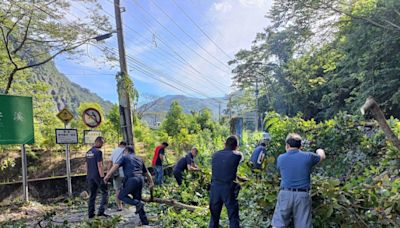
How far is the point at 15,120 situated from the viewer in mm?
8789

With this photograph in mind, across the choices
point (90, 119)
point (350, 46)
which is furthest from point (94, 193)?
point (350, 46)

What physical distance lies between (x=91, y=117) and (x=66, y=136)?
39.0 inches

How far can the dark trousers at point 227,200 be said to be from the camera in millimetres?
5086

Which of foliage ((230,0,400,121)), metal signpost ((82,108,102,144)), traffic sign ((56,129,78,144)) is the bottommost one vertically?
traffic sign ((56,129,78,144))

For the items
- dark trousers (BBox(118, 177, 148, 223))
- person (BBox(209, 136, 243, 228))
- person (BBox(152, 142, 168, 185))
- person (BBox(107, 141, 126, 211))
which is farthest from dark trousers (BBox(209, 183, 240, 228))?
person (BBox(152, 142, 168, 185))

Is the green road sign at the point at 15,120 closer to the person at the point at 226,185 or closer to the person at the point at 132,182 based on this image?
the person at the point at 132,182

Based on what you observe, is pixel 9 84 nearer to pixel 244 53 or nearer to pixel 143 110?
pixel 143 110

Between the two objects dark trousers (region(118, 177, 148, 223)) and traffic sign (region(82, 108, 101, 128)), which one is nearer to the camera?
dark trousers (region(118, 177, 148, 223))

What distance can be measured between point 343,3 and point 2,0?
15.3 meters

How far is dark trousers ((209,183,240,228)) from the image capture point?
200 inches

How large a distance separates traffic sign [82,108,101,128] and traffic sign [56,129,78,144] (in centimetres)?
73

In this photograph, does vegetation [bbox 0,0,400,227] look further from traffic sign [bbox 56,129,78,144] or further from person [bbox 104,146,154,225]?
traffic sign [bbox 56,129,78,144]

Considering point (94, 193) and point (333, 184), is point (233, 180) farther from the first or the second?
point (94, 193)

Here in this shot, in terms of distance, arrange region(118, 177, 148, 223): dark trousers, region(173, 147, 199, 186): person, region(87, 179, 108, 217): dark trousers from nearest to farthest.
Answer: region(118, 177, 148, 223): dark trousers, region(87, 179, 108, 217): dark trousers, region(173, 147, 199, 186): person
